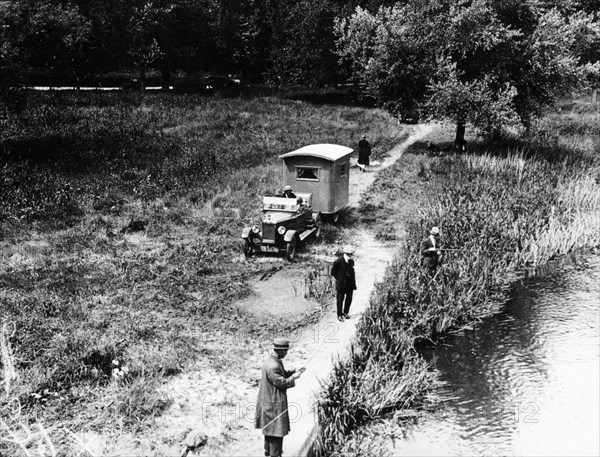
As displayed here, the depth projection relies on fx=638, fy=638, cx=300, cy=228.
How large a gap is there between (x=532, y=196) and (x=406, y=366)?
40.4ft

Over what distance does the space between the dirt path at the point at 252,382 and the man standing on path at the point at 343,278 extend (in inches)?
17.7

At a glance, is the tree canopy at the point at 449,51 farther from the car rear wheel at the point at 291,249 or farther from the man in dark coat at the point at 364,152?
the car rear wheel at the point at 291,249

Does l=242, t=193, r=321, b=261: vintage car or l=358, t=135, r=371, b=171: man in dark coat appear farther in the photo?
l=358, t=135, r=371, b=171: man in dark coat

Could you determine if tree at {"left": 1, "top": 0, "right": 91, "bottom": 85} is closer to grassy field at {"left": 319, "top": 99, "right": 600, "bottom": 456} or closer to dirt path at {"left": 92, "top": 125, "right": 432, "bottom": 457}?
dirt path at {"left": 92, "top": 125, "right": 432, "bottom": 457}

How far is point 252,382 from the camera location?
11906 millimetres

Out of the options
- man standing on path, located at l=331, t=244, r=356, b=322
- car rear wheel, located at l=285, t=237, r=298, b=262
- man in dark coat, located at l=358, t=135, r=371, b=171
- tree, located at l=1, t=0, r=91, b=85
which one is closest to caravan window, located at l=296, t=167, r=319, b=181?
car rear wheel, located at l=285, t=237, r=298, b=262

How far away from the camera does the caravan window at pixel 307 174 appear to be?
21767 mm

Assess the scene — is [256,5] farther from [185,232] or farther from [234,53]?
[185,232]

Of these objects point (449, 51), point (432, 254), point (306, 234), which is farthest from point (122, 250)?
point (449, 51)

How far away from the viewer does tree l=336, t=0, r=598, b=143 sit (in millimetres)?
29781

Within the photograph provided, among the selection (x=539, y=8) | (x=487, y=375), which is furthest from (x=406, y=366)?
(x=539, y=8)

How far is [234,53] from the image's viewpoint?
56.8 metres

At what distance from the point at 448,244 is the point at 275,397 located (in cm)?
1144

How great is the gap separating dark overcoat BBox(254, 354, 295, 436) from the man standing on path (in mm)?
5399
